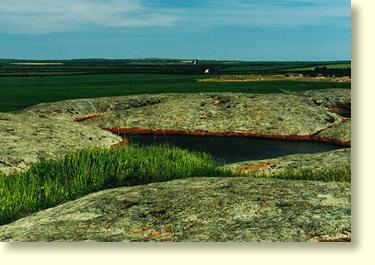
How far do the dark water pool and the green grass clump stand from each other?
14.9ft

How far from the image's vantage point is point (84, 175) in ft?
38.0

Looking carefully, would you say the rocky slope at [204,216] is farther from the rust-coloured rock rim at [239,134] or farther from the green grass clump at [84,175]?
the rust-coloured rock rim at [239,134]

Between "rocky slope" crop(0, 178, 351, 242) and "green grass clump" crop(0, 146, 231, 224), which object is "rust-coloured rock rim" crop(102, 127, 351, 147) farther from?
"rocky slope" crop(0, 178, 351, 242)

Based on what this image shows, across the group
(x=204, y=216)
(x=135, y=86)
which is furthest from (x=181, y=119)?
(x=135, y=86)

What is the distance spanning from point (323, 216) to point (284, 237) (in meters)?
0.83

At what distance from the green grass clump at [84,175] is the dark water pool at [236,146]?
4544mm

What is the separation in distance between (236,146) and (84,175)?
9.02m

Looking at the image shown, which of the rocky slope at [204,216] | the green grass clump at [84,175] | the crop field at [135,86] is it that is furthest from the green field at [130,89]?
the rocky slope at [204,216]

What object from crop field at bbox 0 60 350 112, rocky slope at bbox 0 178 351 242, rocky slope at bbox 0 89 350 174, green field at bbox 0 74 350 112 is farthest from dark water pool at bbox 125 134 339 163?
rocky slope at bbox 0 178 351 242

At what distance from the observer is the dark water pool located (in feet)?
59.0

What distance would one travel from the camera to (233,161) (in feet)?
56.0

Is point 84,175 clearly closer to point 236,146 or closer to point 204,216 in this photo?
point 204,216

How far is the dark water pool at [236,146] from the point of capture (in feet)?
59.0
